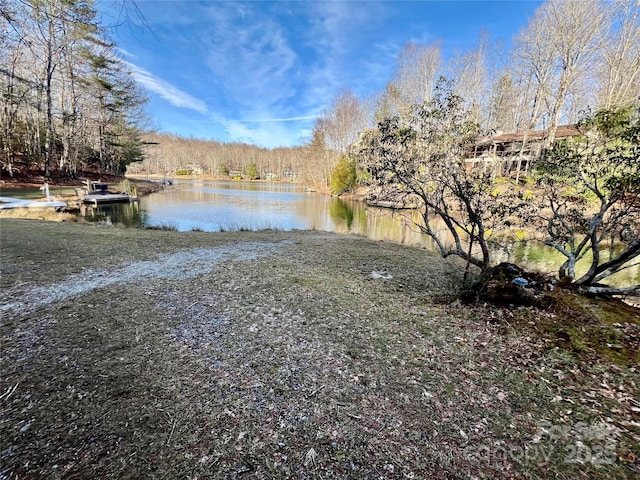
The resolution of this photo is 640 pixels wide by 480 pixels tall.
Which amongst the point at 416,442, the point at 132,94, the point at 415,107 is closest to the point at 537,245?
the point at 415,107

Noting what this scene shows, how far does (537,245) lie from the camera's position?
36.1ft

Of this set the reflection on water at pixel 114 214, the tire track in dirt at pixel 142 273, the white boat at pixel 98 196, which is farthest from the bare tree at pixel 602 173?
the white boat at pixel 98 196

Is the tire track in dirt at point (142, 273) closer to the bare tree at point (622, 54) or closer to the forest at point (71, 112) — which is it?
the forest at point (71, 112)

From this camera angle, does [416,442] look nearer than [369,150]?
Yes

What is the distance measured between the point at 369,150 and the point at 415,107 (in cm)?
93

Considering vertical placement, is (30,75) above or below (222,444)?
above

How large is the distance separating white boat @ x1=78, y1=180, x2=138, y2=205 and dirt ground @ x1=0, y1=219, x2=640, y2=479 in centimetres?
1553

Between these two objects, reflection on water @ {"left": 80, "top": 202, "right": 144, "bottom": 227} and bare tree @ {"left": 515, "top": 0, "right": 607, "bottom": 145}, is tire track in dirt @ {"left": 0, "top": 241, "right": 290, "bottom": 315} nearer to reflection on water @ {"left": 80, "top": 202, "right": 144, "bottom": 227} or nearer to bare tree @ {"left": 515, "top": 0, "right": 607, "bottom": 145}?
reflection on water @ {"left": 80, "top": 202, "right": 144, "bottom": 227}

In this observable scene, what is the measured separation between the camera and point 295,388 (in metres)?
2.31

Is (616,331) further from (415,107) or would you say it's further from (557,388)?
(415,107)

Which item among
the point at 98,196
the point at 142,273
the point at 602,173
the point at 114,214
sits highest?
the point at 602,173

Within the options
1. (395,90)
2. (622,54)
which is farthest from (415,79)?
(622,54)

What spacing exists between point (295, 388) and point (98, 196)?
20989 millimetres

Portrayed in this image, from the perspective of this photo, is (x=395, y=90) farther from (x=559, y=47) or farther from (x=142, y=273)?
(x=142, y=273)
